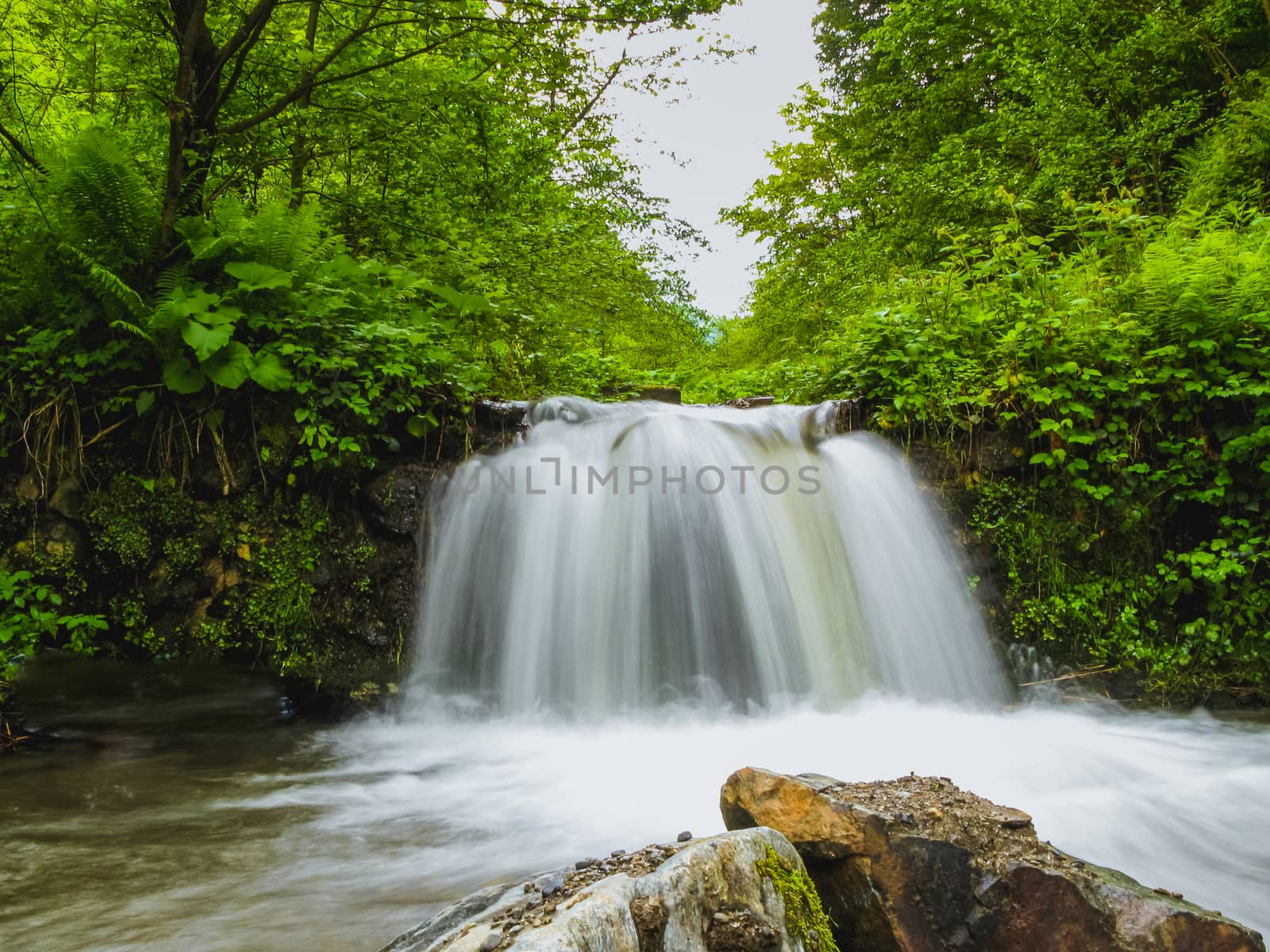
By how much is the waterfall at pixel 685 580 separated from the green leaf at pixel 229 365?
1.49 m

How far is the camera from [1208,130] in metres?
9.15

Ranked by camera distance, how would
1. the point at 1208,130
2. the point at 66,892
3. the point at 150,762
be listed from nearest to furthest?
the point at 66,892 → the point at 150,762 → the point at 1208,130

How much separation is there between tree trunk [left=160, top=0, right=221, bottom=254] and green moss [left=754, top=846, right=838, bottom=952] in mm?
4775

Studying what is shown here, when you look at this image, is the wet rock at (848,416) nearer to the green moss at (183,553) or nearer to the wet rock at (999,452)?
the wet rock at (999,452)

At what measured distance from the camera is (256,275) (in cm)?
420

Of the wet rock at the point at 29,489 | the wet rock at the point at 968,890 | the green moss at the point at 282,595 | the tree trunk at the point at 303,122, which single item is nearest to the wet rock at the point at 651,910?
the wet rock at the point at 968,890

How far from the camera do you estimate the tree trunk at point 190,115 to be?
14.4 ft

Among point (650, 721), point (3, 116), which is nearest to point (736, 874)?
point (650, 721)

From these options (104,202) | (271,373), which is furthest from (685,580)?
(104,202)

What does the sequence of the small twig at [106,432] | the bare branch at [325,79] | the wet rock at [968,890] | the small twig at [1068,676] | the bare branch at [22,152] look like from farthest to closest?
the small twig at [1068,676] → the bare branch at [325,79] → the small twig at [106,432] → the bare branch at [22,152] → the wet rock at [968,890]

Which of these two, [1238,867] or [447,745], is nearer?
[1238,867]

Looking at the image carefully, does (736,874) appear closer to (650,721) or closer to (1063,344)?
(650,721)

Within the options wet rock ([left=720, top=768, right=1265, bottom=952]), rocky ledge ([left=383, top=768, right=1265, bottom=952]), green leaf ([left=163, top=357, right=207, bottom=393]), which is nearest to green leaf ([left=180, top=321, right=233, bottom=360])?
green leaf ([left=163, top=357, right=207, bottom=393])

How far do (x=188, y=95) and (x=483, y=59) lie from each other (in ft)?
6.34
